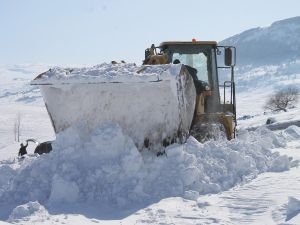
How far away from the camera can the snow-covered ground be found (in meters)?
4.57

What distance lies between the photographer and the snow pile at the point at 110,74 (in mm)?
5695

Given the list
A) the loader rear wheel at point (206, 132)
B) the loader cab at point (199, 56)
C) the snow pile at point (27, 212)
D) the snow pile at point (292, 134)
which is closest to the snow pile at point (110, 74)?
the loader rear wheel at point (206, 132)

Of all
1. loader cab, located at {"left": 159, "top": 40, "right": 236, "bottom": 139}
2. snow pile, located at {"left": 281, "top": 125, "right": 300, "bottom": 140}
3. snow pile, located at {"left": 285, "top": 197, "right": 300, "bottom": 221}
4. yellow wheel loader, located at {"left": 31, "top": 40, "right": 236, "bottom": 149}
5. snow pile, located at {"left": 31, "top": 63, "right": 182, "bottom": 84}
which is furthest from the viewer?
snow pile, located at {"left": 281, "top": 125, "right": 300, "bottom": 140}

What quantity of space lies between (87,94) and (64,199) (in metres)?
1.45

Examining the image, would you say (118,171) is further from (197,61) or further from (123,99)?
(197,61)

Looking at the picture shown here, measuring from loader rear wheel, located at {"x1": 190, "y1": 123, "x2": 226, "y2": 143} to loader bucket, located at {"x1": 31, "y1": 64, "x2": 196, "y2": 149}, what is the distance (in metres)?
0.48

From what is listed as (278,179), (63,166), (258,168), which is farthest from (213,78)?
(63,166)

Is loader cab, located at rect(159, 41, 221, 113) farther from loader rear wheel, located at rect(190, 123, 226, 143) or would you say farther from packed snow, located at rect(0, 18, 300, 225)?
packed snow, located at rect(0, 18, 300, 225)

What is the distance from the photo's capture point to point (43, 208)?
4.74 metres

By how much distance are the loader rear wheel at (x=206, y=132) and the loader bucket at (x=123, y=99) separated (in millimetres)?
477

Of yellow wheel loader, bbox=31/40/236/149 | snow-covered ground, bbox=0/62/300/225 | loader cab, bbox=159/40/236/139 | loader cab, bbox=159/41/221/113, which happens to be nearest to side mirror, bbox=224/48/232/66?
loader cab, bbox=159/40/236/139

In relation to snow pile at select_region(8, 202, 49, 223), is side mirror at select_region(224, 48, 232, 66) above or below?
above

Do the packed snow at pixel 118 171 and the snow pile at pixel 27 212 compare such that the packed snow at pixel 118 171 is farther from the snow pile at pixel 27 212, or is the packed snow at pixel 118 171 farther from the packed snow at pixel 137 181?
the snow pile at pixel 27 212

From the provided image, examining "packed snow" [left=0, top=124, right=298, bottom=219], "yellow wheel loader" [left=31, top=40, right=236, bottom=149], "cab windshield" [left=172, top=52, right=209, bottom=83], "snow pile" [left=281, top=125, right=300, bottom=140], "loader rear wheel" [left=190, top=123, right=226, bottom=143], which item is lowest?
"snow pile" [left=281, top=125, right=300, bottom=140]
